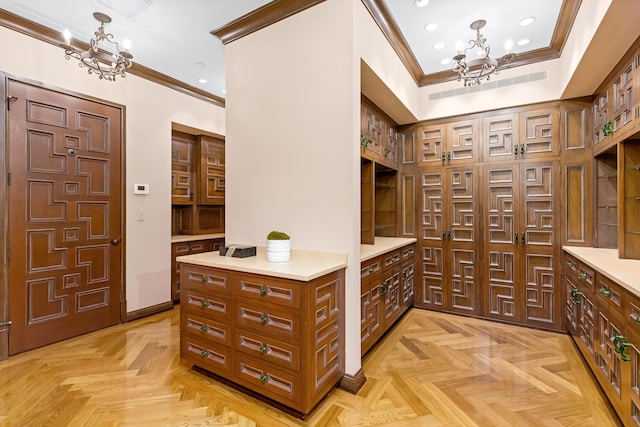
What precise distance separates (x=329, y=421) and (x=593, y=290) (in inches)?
87.8

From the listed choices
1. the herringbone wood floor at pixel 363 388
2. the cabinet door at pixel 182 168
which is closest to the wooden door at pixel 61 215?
the herringbone wood floor at pixel 363 388

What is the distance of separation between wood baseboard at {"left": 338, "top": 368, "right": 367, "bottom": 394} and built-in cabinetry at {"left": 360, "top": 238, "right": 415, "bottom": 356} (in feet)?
1.11

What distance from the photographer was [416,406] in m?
2.11

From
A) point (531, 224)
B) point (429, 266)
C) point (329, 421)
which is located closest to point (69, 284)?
point (329, 421)

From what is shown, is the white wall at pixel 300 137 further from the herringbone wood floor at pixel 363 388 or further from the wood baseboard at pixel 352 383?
the herringbone wood floor at pixel 363 388

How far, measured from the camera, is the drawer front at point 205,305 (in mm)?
2275

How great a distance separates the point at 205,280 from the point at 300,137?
4.48 feet

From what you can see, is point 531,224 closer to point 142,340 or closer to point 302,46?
point 302,46

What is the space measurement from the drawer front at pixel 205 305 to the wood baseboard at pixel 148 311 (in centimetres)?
164

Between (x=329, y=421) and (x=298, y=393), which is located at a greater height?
(x=298, y=393)

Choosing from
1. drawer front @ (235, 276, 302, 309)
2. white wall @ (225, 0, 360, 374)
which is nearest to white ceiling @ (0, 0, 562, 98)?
white wall @ (225, 0, 360, 374)

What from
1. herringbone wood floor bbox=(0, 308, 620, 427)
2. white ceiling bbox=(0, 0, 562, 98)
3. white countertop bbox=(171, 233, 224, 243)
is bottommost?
herringbone wood floor bbox=(0, 308, 620, 427)

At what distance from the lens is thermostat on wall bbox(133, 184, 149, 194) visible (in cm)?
372

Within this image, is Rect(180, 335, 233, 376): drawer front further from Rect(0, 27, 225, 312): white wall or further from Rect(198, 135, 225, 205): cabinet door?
Rect(198, 135, 225, 205): cabinet door
